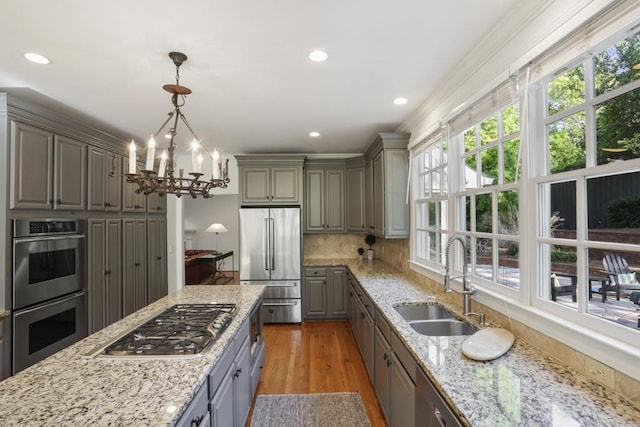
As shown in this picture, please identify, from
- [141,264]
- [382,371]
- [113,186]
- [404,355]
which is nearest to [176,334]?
[404,355]

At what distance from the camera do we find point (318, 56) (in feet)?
6.62

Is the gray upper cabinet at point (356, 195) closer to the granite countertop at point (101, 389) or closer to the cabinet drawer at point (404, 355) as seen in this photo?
the cabinet drawer at point (404, 355)

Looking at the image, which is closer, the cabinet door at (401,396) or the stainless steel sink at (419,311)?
the cabinet door at (401,396)

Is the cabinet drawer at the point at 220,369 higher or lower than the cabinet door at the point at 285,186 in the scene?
lower

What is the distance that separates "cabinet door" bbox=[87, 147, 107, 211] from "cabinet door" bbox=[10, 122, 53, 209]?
18.9 inches

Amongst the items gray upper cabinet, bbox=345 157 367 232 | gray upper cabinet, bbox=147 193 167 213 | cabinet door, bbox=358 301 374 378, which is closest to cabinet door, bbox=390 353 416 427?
cabinet door, bbox=358 301 374 378

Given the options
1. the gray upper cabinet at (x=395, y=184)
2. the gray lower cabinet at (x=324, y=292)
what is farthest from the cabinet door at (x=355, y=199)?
the gray upper cabinet at (x=395, y=184)

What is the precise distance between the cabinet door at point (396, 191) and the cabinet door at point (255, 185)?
1.83 meters

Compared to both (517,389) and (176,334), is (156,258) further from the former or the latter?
(517,389)

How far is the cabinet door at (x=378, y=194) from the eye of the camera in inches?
144

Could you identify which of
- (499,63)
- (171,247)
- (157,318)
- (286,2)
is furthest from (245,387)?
(171,247)

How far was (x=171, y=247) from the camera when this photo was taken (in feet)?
16.7

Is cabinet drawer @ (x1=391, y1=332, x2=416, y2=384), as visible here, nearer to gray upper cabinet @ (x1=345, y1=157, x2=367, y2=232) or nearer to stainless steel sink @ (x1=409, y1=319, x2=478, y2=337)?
stainless steel sink @ (x1=409, y1=319, x2=478, y2=337)

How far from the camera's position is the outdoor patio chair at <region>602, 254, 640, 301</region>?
117cm
